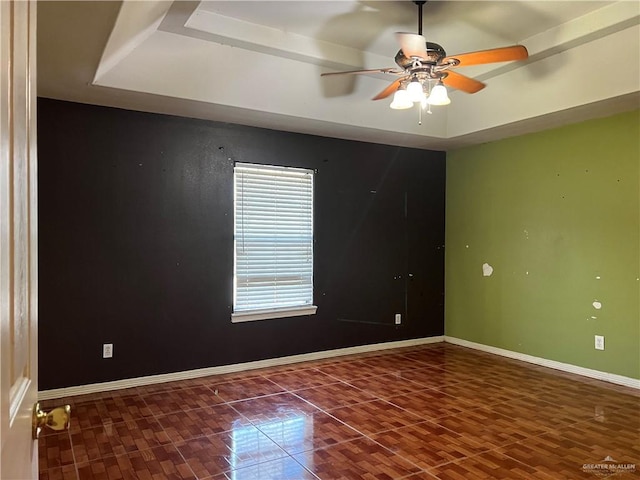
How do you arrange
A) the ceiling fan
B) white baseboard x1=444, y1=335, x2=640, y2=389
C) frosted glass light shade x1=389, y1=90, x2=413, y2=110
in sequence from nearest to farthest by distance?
the ceiling fan, frosted glass light shade x1=389, y1=90, x2=413, y2=110, white baseboard x1=444, y1=335, x2=640, y2=389

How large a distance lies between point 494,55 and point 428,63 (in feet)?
1.27

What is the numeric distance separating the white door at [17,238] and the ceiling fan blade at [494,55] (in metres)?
2.54

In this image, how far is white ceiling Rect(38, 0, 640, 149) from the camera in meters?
3.24

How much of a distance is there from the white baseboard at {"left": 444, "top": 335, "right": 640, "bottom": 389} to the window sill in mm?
1890

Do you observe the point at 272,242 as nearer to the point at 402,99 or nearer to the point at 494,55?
the point at 402,99

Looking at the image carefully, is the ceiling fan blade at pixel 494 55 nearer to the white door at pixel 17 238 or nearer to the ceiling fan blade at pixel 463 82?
the ceiling fan blade at pixel 463 82

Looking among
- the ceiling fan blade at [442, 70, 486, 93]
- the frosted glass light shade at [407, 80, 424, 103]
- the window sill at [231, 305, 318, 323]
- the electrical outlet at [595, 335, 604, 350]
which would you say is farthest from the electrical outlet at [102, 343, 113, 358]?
the electrical outlet at [595, 335, 604, 350]

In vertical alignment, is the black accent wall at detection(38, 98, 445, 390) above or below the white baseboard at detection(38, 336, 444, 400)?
above

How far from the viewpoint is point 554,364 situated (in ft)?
15.0

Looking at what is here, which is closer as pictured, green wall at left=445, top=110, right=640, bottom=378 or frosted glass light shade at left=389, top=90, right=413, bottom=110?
frosted glass light shade at left=389, top=90, right=413, bottom=110

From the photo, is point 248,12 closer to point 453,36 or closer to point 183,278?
point 453,36

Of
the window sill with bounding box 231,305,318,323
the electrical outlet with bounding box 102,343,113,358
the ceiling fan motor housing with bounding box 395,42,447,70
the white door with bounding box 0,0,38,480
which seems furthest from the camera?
the window sill with bounding box 231,305,318,323

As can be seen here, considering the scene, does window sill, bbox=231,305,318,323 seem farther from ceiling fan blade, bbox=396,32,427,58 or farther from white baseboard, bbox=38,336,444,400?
ceiling fan blade, bbox=396,32,427,58

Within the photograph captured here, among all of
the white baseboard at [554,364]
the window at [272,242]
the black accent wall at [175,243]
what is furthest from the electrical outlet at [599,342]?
the window at [272,242]
